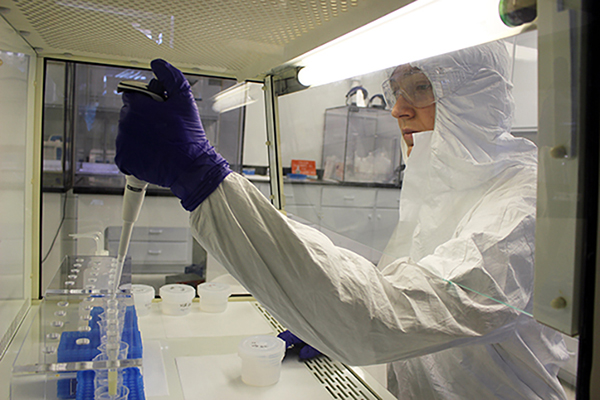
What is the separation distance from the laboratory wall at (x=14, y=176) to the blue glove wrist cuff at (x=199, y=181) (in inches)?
21.9

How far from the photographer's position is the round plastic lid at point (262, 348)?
Answer: 1.02 metres

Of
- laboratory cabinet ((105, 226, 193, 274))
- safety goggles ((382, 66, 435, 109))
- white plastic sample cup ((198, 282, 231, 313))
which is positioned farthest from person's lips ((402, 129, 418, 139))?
laboratory cabinet ((105, 226, 193, 274))

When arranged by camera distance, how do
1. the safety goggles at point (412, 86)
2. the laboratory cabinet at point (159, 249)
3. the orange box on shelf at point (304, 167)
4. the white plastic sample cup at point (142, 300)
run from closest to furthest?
the safety goggles at point (412, 86) → the white plastic sample cup at point (142, 300) → the orange box on shelf at point (304, 167) → the laboratory cabinet at point (159, 249)

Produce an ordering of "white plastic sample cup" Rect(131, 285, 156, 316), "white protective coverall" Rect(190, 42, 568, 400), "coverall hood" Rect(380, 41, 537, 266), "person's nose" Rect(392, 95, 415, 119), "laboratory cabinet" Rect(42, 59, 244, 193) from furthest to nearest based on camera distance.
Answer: "laboratory cabinet" Rect(42, 59, 244, 193) → "white plastic sample cup" Rect(131, 285, 156, 316) → "person's nose" Rect(392, 95, 415, 119) → "coverall hood" Rect(380, 41, 537, 266) → "white protective coverall" Rect(190, 42, 568, 400)

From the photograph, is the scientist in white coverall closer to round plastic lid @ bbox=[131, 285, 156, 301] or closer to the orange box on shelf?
round plastic lid @ bbox=[131, 285, 156, 301]

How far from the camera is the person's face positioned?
1.10 metres

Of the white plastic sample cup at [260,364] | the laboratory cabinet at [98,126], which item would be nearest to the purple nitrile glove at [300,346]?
the white plastic sample cup at [260,364]

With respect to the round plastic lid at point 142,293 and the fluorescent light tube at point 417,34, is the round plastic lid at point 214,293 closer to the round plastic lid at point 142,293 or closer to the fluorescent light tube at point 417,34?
the round plastic lid at point 142,293

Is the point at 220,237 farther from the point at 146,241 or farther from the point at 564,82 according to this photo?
the point at 146,241

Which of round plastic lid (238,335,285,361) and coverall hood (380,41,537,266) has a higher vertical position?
coverall hood (380,41,537,266)

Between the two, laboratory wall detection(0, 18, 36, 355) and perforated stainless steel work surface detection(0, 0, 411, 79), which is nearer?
perforated stainless steel work surface detection(0, 0, 411, 79)

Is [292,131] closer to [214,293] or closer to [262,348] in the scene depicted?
[214,293]

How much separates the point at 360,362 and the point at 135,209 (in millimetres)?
580

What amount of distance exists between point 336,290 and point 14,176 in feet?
3.20
